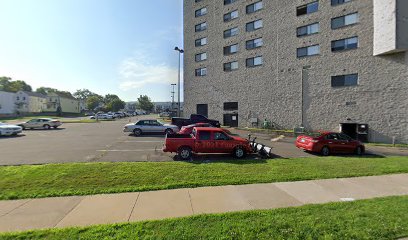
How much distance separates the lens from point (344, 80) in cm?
2386

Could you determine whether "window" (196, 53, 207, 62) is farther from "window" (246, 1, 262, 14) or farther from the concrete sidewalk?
the concrete sidewalk

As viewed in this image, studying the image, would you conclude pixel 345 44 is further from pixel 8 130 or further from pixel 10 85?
pixel 10 85

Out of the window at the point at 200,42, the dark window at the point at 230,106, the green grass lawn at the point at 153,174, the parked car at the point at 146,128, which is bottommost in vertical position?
the green grass lawn at the point at 153,174

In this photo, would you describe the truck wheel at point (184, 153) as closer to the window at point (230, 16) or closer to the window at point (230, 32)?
the window at point (230, 32)

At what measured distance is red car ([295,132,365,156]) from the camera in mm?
14414

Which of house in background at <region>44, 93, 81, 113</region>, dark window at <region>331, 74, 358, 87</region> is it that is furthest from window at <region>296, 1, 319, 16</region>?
house in background at <region>44, 93, 81, 113</region>

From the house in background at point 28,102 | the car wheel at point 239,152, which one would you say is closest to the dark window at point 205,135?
the car wheel at point 239,152

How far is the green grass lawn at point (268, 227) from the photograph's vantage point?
4320mm

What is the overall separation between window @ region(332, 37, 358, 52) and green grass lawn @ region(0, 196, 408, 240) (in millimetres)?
22687

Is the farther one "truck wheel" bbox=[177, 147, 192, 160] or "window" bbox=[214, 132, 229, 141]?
"window" bbox=[214, 132, 229, 141]

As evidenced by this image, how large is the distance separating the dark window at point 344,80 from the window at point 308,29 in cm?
602

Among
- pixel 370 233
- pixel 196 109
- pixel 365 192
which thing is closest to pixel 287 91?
pixel 196 109

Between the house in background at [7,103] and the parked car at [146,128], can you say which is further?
the house in background at [7,103]

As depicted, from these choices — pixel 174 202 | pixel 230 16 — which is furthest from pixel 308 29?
pixel 174 202
